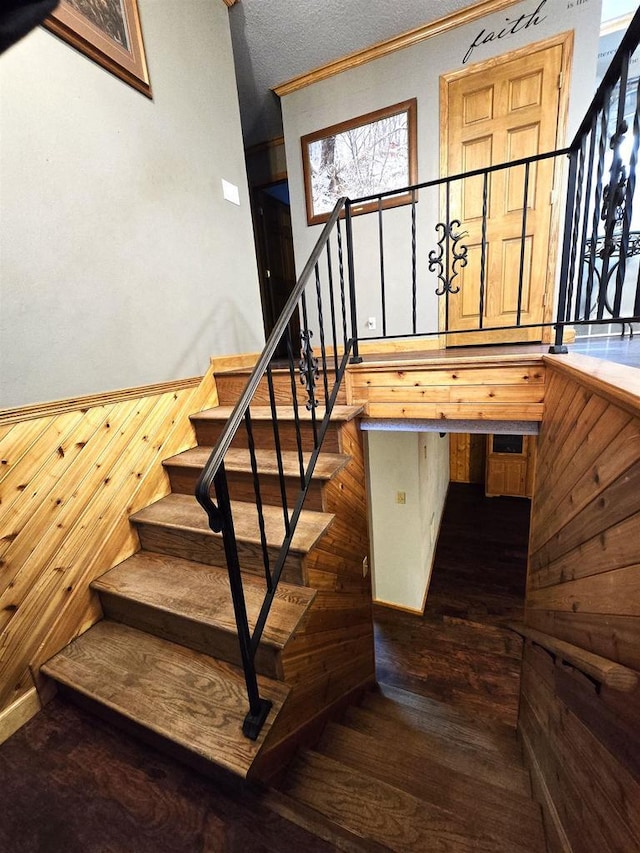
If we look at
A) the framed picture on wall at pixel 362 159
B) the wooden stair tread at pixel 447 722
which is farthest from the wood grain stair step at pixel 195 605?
the framed picture on wall at pixel 362 159

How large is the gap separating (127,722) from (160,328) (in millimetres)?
1699

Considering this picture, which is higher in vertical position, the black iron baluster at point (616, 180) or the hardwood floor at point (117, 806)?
the black iron baluster at point (616, 180)

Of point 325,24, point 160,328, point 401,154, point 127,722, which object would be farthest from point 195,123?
point 127,722

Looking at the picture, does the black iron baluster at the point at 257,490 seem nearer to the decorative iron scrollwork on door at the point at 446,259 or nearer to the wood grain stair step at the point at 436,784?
the wood grain stair step at the point at 436,784

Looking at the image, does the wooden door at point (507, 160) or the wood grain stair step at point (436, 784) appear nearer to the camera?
the wood grain stair step at point (436, 784)

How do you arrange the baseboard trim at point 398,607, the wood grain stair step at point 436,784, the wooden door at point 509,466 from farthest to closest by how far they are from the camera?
the wooden door at point 509,466 → the baseboard trim at point 398,607 → the wood grain stair step at point 436,784

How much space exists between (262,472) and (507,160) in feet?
10.5

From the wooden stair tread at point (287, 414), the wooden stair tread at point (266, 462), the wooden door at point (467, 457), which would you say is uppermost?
the wooden stair tread at point (287, 414)

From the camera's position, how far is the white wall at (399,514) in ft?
11.3

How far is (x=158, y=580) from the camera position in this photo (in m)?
1.47

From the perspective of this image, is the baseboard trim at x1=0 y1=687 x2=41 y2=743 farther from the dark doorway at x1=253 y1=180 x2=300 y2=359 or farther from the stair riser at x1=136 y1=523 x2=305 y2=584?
the dark doorway at x1=253 y1=180 x2=300 y2=359

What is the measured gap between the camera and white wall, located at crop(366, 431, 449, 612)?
3436mm

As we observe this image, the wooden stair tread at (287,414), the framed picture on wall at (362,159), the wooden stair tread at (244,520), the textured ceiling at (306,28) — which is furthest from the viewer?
the framed picture on wall at (362,159)

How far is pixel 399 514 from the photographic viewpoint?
3596mm
